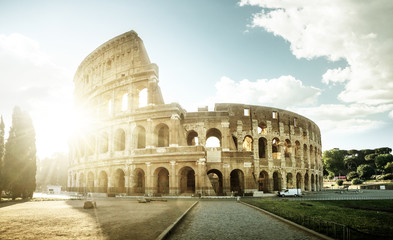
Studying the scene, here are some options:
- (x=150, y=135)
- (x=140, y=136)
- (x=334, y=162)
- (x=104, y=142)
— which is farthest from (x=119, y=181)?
(x=334, y=162)

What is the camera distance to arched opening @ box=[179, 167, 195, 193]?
27.5 m

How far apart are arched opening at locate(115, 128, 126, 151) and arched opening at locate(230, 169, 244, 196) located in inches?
575

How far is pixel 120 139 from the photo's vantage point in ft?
103

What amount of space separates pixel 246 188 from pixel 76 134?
26.6 meters

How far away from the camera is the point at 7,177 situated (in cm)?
2495

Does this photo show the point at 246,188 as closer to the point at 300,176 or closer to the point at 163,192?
the point at 163,192

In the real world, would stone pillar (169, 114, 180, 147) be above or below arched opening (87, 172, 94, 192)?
above

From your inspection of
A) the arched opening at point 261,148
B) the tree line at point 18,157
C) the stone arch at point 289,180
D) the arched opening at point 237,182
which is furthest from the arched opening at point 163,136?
the stone arch at point 289,180

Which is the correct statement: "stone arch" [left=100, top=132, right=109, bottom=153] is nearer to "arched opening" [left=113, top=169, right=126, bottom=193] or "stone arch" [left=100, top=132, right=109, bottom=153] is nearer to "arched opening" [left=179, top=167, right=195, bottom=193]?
"arched opening" [left=113, top=169, right=126, bottom=193]

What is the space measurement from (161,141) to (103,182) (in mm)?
9402

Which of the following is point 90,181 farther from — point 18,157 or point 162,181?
point 162,181

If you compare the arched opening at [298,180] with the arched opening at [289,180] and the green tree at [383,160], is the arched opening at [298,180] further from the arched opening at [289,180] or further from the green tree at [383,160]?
the green tree at [383,160]

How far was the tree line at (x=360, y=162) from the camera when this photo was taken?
74.8 metres

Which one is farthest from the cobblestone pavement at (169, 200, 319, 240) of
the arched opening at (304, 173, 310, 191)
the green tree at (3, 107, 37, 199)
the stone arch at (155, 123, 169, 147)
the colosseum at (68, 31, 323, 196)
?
the arched opening at (304, 173, 310, 191)
